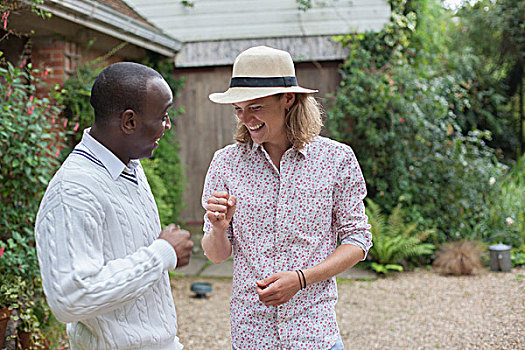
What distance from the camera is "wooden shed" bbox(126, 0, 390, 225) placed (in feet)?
23.3

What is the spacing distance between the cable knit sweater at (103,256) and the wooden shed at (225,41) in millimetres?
5920

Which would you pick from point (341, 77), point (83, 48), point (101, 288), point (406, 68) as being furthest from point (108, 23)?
point (101, 288)

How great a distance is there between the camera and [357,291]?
5.54 meters

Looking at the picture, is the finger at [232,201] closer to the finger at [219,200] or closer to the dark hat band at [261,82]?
the finger at [219,200]

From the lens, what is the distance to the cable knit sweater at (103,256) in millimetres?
1237

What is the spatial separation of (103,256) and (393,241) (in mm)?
5173

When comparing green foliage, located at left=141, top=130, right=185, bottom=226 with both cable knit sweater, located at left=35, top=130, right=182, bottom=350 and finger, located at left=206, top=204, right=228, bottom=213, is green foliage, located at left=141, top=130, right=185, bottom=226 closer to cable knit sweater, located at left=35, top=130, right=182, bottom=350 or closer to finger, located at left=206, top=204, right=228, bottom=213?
finger, located at left=206, top=204, right=228, bottom=213

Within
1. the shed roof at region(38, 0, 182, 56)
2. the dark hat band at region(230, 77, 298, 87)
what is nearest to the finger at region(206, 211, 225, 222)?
the dark hat band at region(230, 77, 298, 87)

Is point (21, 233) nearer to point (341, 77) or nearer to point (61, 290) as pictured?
point (61, 290)

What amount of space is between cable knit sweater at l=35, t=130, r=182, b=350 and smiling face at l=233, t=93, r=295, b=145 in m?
0.46

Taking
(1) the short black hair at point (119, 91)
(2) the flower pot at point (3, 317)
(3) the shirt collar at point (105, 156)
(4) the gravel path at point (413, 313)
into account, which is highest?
(1) the short black hair at point (119, 91)

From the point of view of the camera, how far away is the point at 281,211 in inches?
72.0

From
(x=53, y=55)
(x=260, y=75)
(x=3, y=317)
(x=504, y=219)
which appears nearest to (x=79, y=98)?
(x=53, y=55)

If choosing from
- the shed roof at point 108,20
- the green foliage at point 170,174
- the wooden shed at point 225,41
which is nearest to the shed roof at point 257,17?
the wooden shed at point 225,41
